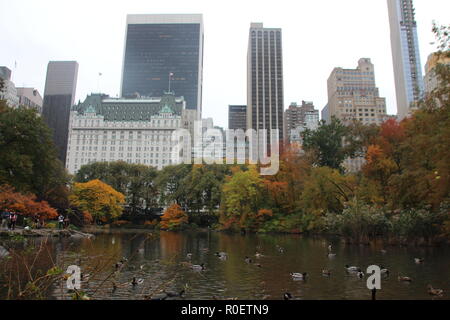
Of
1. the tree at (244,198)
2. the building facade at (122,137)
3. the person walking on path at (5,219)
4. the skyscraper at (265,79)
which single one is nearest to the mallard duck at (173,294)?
the person walking on path at (5,219)

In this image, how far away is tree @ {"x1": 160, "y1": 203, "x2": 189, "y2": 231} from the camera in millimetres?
53500

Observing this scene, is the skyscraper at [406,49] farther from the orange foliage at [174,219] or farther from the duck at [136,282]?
the duck at [136,282]

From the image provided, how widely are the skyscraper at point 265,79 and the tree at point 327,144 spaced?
8335cm

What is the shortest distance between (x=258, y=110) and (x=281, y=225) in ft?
321

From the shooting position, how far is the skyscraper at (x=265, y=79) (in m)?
136

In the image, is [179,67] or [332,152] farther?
[179,67]

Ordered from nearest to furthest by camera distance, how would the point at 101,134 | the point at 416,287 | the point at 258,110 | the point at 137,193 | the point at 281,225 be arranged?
the point at 416,287 → the point at 281,225 → the point at 137,193 → the point at 101,134 → the point at 258,110

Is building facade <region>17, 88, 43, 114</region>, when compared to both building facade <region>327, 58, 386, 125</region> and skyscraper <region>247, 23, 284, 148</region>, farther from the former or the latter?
building facade <region>327, 58, 386, 125</region>

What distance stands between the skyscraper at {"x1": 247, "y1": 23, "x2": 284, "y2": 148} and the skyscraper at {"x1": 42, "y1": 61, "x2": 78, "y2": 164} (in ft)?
260

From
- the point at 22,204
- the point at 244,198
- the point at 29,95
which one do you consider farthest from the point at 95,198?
the point at 29,95

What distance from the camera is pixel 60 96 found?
163375mm

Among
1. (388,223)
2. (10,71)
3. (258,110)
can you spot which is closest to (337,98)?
(258,110)
